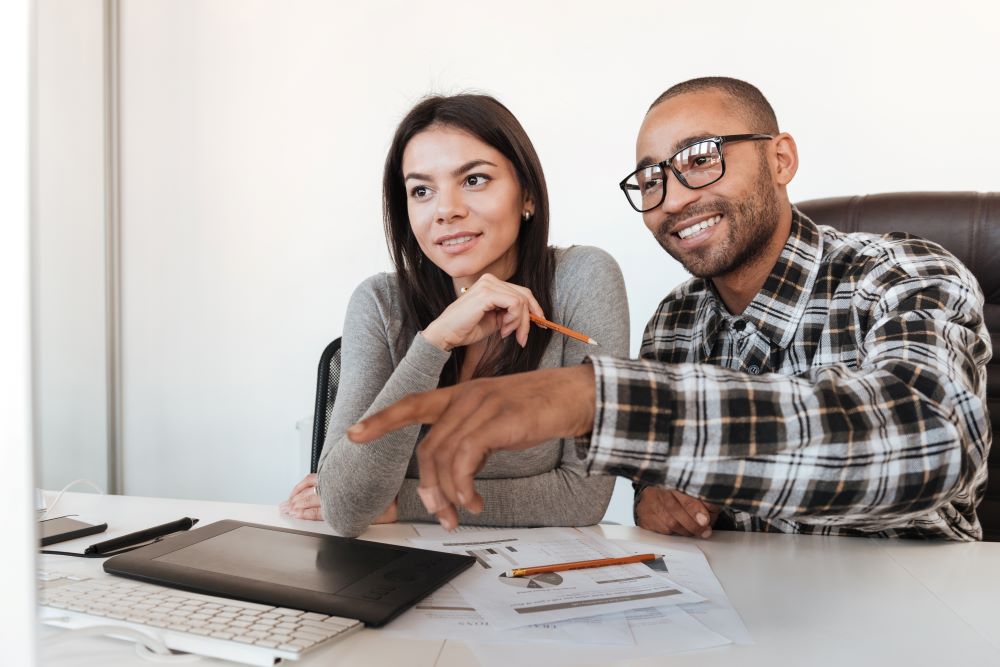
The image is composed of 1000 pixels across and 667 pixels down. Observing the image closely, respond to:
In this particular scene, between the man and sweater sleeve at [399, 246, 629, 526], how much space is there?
0.34 feet

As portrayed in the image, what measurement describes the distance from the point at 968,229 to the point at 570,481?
3.25ft

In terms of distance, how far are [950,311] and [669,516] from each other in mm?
482

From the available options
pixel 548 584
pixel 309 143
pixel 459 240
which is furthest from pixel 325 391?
pixel 309 143

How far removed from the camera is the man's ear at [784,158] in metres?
1.43

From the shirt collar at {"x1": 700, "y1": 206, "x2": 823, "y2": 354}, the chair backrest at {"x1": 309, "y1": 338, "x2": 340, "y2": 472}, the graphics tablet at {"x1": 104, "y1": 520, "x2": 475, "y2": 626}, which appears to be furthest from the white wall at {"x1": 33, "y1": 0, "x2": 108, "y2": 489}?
the shirt collar at {"x1": 700, "y1": 206, "x2": 823, "y2": 354}

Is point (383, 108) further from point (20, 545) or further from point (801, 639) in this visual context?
point (20, 545)

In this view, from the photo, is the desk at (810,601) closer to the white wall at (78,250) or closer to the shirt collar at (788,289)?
the shirt collar at (788,289)

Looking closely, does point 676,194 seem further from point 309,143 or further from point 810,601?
point 309,143

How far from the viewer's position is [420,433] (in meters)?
1.32

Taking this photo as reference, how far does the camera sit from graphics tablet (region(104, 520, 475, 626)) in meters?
0.77

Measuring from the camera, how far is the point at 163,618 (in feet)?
2.38

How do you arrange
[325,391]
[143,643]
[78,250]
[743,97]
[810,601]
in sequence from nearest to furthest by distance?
[143,643], [810,601], [743,97], [325,391], [78,250]

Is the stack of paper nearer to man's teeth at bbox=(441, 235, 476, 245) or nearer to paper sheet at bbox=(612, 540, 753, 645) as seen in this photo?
paper sheet at bbox=(612, 540, 753, 645)

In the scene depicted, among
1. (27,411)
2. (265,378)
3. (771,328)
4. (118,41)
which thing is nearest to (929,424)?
(771,328)
